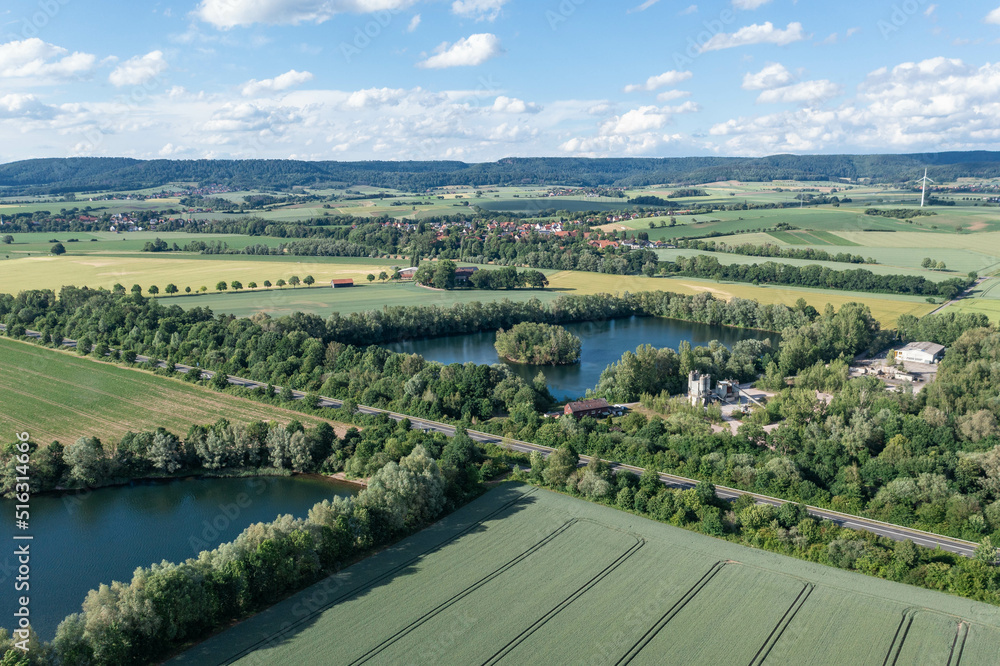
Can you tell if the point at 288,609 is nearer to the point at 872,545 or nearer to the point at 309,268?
the point at 872,545

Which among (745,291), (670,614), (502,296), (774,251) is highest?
(774,251)

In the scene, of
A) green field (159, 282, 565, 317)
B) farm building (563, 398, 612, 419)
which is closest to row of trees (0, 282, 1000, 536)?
farm building (563, 398, 612, 419)

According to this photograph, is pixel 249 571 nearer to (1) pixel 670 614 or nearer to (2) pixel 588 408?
(1) pixel 670 614

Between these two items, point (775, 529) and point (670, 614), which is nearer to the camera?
point (670, 614)

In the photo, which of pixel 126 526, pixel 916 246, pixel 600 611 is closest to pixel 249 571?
pixel 126 526

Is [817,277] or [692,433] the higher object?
[817,277]
